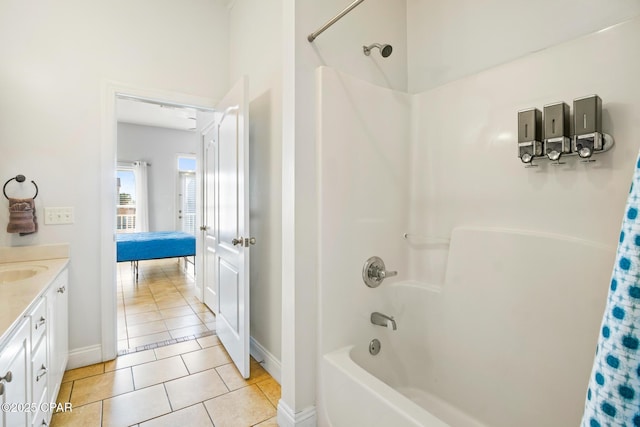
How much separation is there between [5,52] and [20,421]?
2380 mm

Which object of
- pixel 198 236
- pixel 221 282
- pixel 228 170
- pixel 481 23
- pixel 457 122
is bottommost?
pixel 221 282

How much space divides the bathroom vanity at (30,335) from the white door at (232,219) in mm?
1031

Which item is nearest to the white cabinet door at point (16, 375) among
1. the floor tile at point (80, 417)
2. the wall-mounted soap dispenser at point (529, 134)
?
the floor tile at point (80, 417)

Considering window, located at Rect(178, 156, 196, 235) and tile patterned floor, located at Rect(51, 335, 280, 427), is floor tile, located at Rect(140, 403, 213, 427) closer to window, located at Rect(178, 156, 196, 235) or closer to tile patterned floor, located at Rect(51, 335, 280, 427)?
tile patterned floor, located at Rect(51, 335, 280, 427)

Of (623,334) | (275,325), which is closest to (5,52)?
(275,325)

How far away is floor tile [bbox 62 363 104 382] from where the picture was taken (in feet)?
6.79

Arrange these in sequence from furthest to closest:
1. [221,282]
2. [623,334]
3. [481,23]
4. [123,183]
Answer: [123,183], [221,282], [481,23], [623,334]

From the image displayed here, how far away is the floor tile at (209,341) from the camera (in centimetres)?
258

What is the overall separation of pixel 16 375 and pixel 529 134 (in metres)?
2.28

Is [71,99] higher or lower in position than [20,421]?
higher

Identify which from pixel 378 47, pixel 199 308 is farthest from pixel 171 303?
pixel 378 47

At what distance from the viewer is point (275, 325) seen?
7.00 ft

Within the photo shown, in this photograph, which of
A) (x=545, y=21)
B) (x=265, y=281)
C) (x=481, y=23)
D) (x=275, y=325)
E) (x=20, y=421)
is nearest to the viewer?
(x=20, y=421)

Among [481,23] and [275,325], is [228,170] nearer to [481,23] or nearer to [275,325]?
[275,325]
